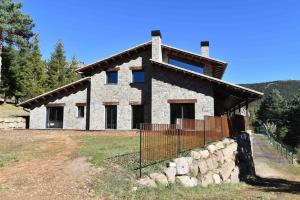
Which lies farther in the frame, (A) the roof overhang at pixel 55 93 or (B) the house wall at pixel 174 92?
(A) the roof overhang at pixel 55 93

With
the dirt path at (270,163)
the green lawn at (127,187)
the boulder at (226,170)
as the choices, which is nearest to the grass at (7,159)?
the green lawn at (127,187)

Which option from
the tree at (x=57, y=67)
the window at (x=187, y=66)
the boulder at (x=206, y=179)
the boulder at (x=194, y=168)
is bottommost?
the boulder at (x=206, y=179)

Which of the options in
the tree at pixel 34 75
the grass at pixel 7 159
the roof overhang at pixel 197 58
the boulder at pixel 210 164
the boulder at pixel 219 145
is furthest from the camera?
the tree at pixel 34 75

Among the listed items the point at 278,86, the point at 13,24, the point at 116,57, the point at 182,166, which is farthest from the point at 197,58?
the point at 278,86

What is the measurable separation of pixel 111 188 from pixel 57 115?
21.3 meters

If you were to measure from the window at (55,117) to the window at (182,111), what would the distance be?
1048cm

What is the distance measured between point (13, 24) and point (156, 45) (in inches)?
971

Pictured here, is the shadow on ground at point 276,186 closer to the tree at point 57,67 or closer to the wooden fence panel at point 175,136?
the wooden fence panel at point 175,136

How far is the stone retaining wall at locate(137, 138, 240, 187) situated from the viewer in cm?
1347

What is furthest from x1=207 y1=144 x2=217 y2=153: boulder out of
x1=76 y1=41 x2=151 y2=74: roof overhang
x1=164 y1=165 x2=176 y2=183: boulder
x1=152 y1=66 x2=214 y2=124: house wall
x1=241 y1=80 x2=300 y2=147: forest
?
x1=241 y1=80 x2=300 y2=147: forest

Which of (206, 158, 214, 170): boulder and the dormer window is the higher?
the dormer window

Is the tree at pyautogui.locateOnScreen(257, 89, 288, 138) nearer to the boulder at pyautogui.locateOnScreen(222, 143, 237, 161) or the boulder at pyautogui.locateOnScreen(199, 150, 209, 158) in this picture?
the boulder at pyautogui.locateOnScreen(222, 143, 237, 161)

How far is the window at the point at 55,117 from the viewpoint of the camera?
3180 centimetres

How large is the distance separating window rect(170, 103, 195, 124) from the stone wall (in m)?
15.0
